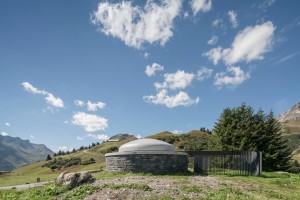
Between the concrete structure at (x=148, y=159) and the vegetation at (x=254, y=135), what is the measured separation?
11.9 meters

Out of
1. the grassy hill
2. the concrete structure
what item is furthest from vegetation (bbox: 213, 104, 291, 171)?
the grassy hill

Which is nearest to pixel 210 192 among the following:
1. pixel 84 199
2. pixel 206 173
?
pixel 84 199

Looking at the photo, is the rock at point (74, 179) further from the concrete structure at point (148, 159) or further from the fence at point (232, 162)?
the fence at point (232, 162)

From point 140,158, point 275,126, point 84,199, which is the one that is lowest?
point 84,199

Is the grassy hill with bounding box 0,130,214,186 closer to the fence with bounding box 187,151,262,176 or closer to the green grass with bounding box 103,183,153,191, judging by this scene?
the fence with bounding box 187,151,262,176

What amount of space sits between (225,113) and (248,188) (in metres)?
22.0

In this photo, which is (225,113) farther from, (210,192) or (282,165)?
(210,192)

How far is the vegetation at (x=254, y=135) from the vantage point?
33884 millimetres

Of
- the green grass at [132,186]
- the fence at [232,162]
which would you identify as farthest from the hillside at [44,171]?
the green grass at [132,186]

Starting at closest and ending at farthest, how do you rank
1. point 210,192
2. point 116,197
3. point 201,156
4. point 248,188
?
point 116,197, point 210,192, point 248,188, point 201,156

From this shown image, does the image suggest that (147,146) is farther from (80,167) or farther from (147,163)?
(80,167)

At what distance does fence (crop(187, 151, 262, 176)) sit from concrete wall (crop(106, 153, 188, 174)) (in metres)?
1.89

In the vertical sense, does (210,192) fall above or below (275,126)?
below

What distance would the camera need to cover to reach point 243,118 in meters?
36.9
